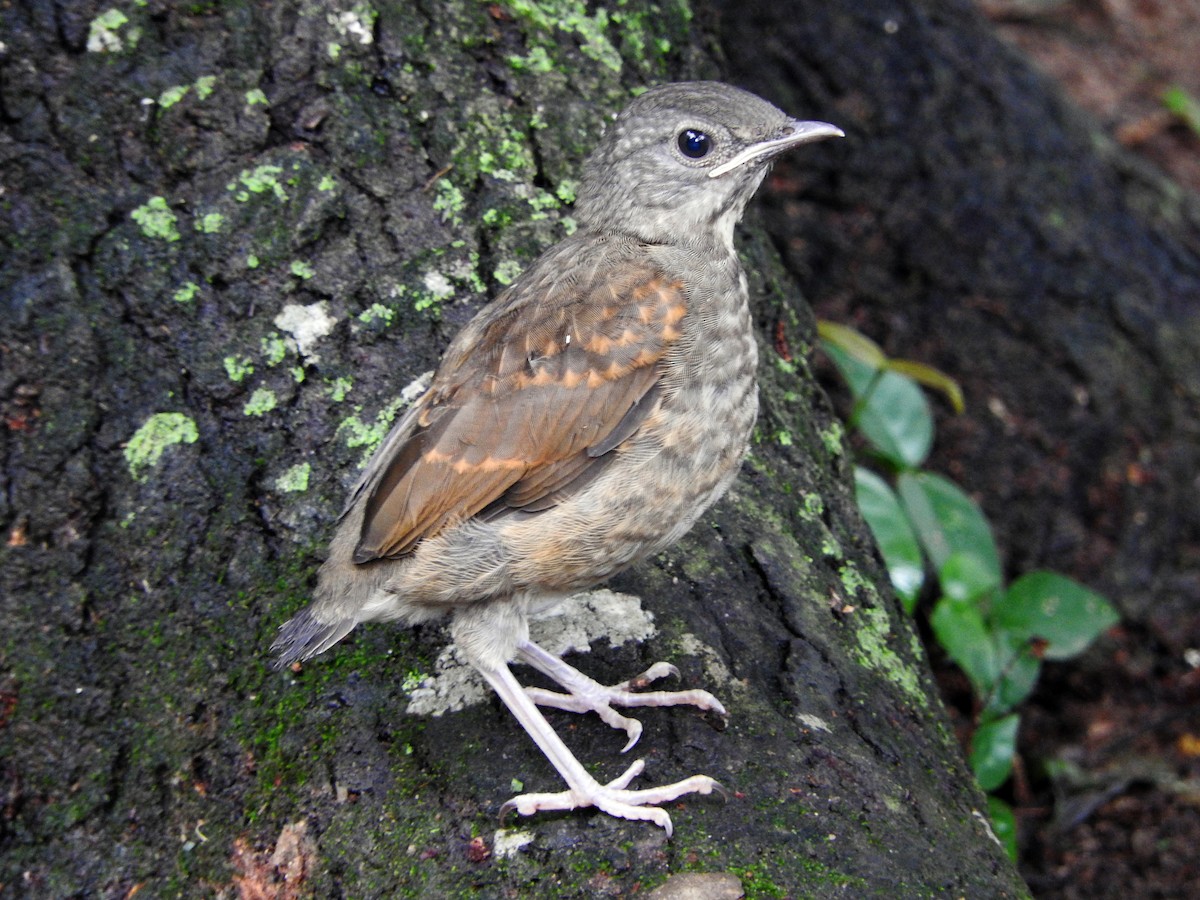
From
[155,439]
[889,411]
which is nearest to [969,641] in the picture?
[889,411]

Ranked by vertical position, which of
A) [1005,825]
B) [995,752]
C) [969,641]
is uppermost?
[969,641]

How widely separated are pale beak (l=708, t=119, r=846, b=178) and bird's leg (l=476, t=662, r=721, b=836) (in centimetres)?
162

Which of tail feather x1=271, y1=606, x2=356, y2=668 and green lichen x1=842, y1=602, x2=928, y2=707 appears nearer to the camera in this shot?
tail feather x1=271, y1=606, x2=356, y2=668

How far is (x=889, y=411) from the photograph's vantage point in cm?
462

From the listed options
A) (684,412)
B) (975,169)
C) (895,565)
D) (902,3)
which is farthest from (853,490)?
(902,3)

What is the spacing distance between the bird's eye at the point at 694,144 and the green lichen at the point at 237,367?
138 cm

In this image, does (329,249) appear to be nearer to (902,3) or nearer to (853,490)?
(853,490)

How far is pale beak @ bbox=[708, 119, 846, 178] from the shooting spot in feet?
10.7

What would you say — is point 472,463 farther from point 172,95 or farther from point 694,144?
point 172,95

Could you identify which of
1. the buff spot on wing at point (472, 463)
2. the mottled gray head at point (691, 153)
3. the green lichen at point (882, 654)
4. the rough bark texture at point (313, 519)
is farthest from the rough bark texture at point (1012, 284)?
the buff spot on wing at point (472, 463)

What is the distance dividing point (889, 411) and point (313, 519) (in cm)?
247

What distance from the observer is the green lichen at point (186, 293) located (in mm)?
3311

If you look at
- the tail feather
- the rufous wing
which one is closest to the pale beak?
the rufous wing

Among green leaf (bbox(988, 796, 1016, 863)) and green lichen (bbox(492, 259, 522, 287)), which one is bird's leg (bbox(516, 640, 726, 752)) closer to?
green lichen (bbox(492, 259, 522, 287))
